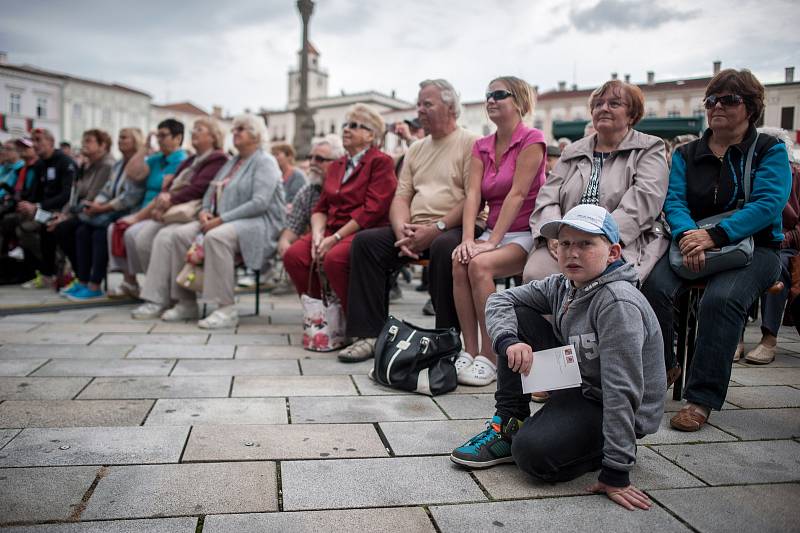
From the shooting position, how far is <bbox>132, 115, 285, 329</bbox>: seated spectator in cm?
580

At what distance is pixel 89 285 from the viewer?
23.5ft

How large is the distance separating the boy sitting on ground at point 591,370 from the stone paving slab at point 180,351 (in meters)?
2.54

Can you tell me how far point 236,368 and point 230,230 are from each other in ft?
6.25

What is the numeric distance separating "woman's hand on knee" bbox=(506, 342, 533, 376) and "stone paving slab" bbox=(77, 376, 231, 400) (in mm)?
1776

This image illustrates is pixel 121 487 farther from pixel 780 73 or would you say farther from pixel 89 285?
pixel 89 285

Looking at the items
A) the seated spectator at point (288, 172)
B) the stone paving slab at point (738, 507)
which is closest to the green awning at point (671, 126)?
the seated spectator at point (288, 172)

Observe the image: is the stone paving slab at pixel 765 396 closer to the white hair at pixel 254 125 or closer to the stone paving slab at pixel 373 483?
the stone paving slab at pixel 373 483

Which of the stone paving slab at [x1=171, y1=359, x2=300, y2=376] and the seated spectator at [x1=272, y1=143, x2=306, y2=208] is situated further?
the seated spectator at [x1=272, y1=143, x2=306, y2=208]

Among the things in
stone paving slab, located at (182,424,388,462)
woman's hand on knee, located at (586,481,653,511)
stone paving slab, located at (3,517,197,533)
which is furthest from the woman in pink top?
stone paving slab, located at (3,517,197,533)

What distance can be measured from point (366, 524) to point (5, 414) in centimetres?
210

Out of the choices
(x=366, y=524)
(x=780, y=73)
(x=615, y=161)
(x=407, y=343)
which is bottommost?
(x=366, y=524)

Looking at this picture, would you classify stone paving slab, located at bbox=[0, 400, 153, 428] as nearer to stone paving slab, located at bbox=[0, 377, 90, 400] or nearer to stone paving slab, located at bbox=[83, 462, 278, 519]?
stone paving slab, located at bbox=[0, 377, 90, 400]

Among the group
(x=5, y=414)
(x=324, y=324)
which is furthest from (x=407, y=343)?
(x=5, y=414)

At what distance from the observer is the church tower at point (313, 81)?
9288 cm
